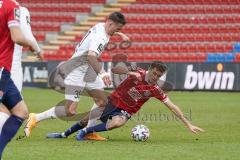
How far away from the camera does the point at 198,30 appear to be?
28422 mm

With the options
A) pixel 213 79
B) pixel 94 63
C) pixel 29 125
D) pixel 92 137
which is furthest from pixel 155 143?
pixel 213 79

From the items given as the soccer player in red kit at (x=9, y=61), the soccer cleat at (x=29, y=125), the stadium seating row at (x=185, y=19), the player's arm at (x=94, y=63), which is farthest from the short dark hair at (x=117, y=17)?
the stadium seating row at (x=185, y=19)

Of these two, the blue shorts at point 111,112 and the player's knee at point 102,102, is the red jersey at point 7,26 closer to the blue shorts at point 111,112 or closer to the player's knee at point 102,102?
the blue shorts at point 111,112

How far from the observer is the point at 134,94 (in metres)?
10.6

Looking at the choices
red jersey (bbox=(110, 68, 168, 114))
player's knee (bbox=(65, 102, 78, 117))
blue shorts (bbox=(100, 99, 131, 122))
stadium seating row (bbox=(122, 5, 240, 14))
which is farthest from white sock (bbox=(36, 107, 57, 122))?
stadium seating row (bbox=(122, 5, 240, 14))

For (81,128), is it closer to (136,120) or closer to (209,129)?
(209,129)

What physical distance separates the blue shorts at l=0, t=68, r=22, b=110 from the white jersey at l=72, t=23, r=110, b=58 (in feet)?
10.7

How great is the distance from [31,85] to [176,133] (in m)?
15.0

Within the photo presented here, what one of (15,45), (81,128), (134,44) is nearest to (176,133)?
(81,128)

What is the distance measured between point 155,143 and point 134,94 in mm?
982

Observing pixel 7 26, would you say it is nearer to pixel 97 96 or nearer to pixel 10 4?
pixel 10 4

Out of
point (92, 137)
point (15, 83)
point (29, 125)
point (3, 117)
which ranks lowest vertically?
point (92, 137)

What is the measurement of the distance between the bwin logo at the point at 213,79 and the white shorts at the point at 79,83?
43.1ft

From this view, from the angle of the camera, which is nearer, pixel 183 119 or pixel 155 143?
pixel 183 119
